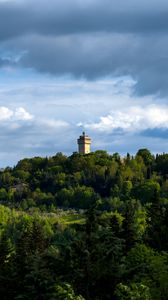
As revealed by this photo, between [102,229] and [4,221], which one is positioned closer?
[102,229]

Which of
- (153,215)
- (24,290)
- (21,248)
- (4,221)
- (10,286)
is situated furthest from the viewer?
(4,221)

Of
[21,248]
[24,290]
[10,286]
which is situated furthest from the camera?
[21,248]

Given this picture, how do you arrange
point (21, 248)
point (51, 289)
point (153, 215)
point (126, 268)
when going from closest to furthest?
1. point (51, 289)
2. point (126, 268)
3. point (21, 248)
4. point (153, 215)

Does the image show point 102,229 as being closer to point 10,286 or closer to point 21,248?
point 10,286

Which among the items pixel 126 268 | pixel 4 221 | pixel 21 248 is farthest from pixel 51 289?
pixel 4 221

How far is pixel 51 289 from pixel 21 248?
1798cm

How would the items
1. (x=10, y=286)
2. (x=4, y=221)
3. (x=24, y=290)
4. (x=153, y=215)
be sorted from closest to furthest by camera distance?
1. (x=24, y=290)
2. (x=10, y=286)
3. (x=153, y=215)
4. (x=4, y=221)

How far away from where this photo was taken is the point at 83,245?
4519 centimetres

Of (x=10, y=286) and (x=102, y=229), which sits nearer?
(x=102, y=229)

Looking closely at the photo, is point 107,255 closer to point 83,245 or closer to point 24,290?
point 83,245

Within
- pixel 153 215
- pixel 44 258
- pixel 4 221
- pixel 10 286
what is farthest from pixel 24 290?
pixel 4 221

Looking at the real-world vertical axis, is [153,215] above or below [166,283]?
above

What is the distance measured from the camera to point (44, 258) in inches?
1834

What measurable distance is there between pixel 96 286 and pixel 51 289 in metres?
2.93
